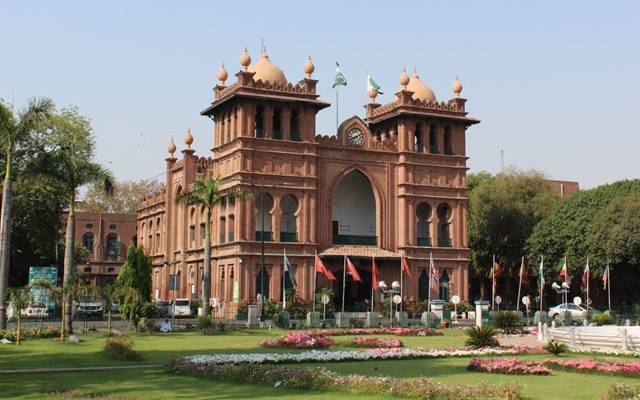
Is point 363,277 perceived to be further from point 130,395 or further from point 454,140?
point 130,395

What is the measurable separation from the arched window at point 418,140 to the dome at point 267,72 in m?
11.7

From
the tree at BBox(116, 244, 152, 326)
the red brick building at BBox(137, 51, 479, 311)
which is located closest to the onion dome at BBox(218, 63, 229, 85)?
the red brick building at BBox(137, 51, 479, 311)

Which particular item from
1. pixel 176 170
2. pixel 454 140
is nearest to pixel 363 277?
pixel 454 140

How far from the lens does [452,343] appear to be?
36.0 m

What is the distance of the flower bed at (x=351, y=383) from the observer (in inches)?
643

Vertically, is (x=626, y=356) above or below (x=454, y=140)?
below

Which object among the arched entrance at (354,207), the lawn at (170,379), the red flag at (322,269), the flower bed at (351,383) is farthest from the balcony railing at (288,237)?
the flower bed at (351,383)

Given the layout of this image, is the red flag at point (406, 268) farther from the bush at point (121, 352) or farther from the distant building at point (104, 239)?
the distant building at point (104, 239)

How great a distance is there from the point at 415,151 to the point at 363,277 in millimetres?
10867

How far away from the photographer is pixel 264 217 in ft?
206

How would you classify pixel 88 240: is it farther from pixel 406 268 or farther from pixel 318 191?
pixel 406 268

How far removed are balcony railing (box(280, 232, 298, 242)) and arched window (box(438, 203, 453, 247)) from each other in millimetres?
12502

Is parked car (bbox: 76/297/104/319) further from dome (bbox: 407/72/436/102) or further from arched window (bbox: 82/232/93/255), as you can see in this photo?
arched window (bbox: 82/232/93/255)

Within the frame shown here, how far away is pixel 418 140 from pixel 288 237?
14.5m
